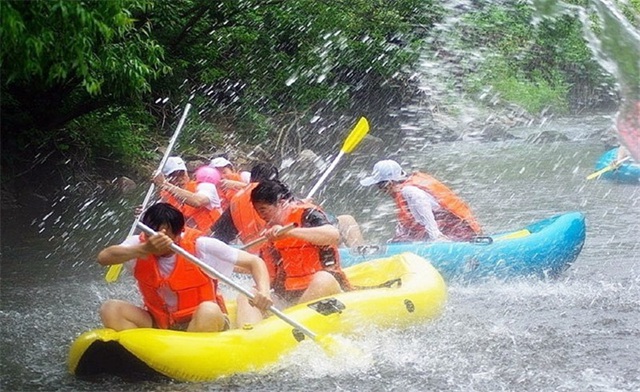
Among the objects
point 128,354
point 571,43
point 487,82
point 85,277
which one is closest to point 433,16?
point 487,82

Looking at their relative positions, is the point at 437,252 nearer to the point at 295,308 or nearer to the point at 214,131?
the point at 295,308

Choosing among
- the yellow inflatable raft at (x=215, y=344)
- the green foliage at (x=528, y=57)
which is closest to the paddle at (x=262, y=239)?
the yellow inflatable raft at (x=215, y=344)

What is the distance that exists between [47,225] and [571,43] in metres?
20.9

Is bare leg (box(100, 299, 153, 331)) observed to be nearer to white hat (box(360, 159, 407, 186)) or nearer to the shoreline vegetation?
the shoreline vegetation

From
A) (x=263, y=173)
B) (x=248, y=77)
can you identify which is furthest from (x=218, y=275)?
(x=248, y=77)

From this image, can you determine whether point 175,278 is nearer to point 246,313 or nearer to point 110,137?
point 246,313

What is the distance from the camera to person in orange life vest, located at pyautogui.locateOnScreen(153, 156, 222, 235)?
22.7 ft

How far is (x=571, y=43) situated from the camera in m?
27.7

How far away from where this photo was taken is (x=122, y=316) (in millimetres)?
4652

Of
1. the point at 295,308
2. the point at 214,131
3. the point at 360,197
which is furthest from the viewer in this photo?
the point at 214,131

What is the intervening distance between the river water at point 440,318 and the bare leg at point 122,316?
289 mm

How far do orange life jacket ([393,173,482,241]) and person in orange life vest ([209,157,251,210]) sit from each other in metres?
1.30

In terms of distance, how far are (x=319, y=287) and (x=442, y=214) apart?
2.18 metres

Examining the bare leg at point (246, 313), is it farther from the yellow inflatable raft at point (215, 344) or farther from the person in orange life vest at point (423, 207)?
the person in orange life vest at point (423, 207)
